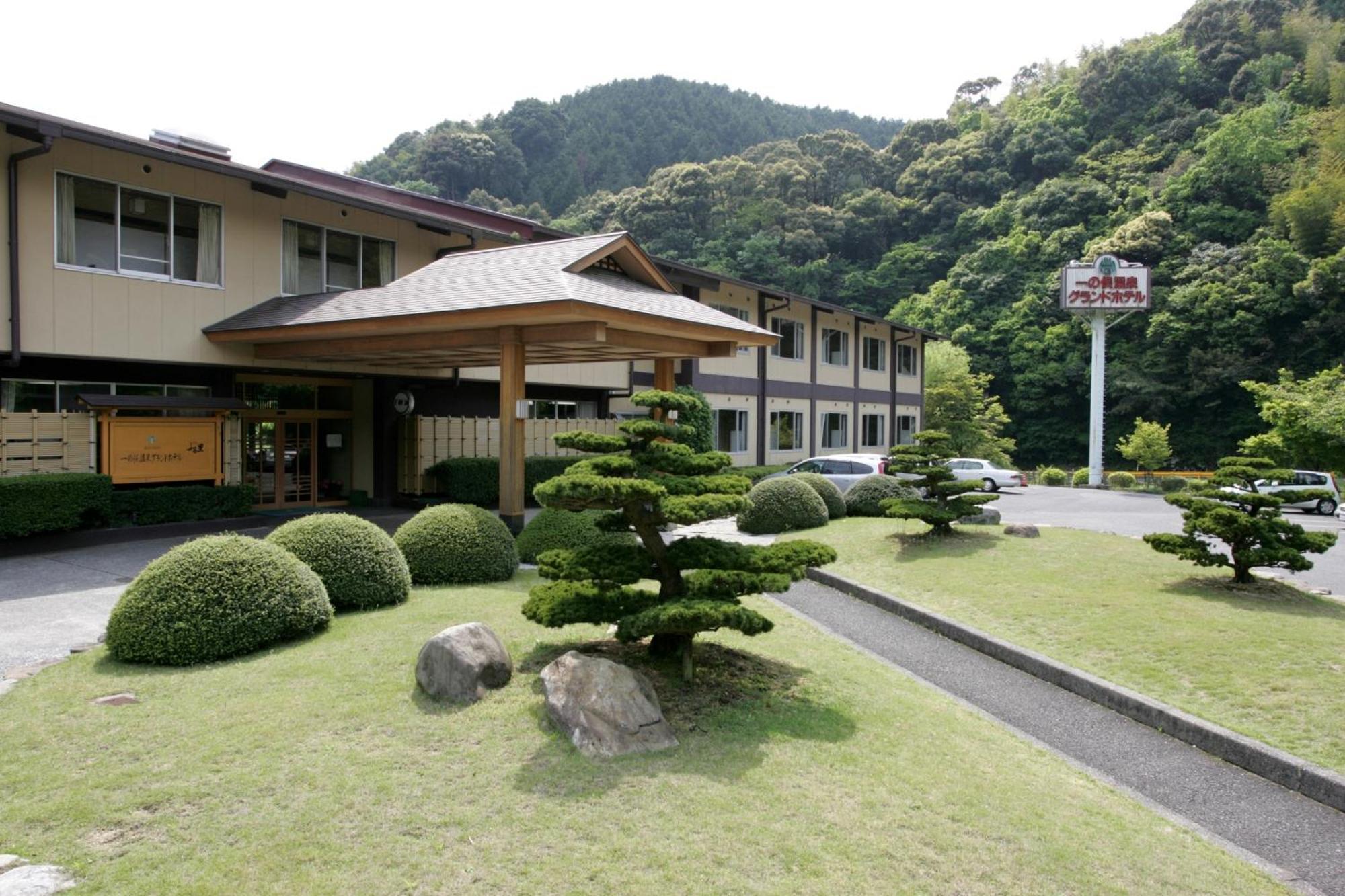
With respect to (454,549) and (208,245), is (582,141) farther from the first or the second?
(454,549)

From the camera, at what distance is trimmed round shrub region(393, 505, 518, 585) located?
10977 mm

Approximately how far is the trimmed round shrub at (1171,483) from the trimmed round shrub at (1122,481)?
1.13 meters

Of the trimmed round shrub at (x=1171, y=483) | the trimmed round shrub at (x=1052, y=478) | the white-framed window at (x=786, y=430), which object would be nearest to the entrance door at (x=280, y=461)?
the white-framed window at (x=786, y=430)

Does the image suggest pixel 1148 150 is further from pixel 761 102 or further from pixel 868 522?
pixel 868 522


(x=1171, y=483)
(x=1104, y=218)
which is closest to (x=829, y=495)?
(x=1171, y=483)

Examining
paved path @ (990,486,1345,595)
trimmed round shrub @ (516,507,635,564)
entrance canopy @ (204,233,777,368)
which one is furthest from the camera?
paved path @ (990,486,1345,595)

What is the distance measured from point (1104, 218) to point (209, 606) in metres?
61.8

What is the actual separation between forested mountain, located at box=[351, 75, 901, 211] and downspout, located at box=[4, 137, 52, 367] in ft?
169

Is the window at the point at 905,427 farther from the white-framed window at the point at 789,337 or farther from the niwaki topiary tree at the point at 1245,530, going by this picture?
the niwaki topiary tree at the point at 1245,530

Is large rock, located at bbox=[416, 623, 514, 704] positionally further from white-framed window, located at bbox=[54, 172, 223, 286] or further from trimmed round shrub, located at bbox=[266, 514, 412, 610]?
white-framed window, located at bbox=[54, 172, 223, 286]

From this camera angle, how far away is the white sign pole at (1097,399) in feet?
137

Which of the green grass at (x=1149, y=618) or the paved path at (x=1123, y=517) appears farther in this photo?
the paved path at (x=1123, y=517)

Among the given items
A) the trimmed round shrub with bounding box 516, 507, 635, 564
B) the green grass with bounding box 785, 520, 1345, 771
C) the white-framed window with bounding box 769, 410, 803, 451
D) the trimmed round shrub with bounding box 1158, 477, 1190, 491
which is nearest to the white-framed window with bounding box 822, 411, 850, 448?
the white-framed window with bounding box 769, 410, 803, 451

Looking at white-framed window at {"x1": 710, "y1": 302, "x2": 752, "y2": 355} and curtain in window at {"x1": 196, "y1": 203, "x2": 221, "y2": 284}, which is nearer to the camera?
curtain in window at {"x1": 196, "y1": 203, "x2": 221, "y2": 284}
